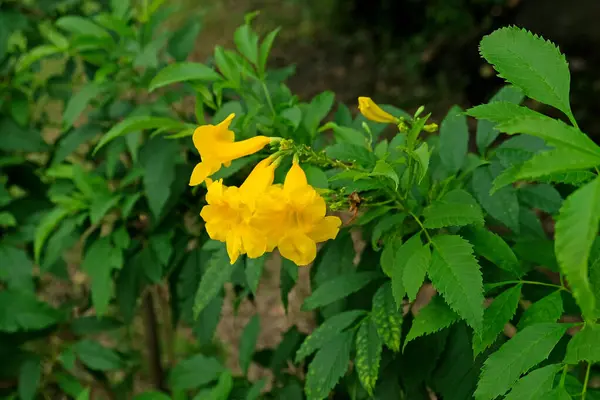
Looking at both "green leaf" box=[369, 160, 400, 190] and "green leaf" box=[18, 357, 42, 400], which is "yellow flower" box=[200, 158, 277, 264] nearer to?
"green leaf" box=[369, 160, 400, 190]

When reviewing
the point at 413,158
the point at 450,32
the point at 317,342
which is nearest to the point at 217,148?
the point at 413,158

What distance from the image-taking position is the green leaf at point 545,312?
1.01 metres

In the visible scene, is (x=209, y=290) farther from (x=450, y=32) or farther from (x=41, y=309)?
(x=450, y=32)

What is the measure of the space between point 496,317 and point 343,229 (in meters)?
0.39

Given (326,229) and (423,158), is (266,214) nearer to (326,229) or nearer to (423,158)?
(326,229)

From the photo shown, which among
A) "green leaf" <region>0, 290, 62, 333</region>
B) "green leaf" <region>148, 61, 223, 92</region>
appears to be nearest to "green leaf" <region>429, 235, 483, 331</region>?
"green leaf" <region>148, 61, 223, 92</region>

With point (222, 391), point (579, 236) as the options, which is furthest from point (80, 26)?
point (579, 236)

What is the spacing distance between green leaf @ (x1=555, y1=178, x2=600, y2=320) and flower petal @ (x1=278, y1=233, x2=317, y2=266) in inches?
16.6

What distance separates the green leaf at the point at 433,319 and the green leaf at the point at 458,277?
8cm

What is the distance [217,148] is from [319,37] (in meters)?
5.57

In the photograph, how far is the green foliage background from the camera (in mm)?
953

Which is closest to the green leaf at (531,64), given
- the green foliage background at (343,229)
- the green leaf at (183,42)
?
the green foliage background at (343,229)

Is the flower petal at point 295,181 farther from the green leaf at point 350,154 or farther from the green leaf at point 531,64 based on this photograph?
the green leaf at point 531,64

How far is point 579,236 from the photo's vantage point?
67 centimetres
